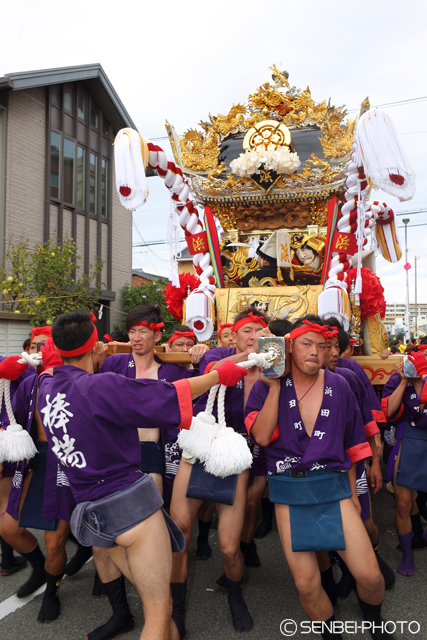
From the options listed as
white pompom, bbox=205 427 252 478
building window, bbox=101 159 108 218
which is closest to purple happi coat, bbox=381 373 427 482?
white pompom, bbox=205 427 252 478

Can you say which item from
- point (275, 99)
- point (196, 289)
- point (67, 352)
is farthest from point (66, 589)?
point (275, 99)

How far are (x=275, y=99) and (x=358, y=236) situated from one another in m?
2.31

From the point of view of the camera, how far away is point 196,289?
5.39 metres

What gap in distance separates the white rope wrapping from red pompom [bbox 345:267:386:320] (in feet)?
10.4

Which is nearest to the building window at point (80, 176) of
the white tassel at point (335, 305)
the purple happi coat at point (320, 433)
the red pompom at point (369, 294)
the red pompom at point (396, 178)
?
the red pompom at point (369, 294)

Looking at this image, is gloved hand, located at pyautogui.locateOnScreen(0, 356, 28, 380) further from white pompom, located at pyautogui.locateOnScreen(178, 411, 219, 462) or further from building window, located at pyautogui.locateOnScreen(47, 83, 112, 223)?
building window, located at pyautogui.locateOnScreen(47, 83, 112, 223)

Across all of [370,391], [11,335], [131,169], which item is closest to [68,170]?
[11,335]

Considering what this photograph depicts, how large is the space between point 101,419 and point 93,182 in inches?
554

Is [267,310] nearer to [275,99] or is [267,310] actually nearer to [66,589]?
[275,99]

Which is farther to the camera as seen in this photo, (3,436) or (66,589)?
(66,589)

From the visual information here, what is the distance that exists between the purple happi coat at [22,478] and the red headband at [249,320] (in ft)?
4.46

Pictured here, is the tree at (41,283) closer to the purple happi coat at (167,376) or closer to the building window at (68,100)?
the building window at (68,100)

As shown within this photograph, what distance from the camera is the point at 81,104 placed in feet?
47.2

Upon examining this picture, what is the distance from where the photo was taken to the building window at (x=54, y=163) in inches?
525
